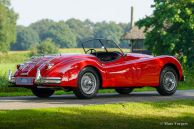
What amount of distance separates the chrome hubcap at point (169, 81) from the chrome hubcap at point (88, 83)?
7.79ft

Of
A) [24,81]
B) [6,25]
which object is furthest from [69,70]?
[6,25]

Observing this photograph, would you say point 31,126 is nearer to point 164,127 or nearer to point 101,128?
point 101,128

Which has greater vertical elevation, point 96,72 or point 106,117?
point 96,72

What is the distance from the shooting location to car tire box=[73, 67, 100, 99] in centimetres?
1112

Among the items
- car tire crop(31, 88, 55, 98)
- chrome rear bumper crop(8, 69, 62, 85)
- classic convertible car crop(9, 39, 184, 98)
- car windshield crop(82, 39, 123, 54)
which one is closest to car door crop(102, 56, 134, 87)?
classic convertible car crop(9, 39, 184, 98)

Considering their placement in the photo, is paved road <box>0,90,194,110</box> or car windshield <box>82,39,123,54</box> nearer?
paved road <box>0,90,194,110</box>

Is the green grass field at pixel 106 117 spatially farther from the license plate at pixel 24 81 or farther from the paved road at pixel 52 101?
→ the license plate at pixel 24 81

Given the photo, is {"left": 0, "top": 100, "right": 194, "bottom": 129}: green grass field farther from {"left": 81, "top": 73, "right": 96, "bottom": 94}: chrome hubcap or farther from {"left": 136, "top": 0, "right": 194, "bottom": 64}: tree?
{"left": 136, "top": 0, "right": 194, "bottom": 64}: tree

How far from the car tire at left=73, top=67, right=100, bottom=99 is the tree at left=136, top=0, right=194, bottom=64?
38319 mm

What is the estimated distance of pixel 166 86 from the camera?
1284 cm

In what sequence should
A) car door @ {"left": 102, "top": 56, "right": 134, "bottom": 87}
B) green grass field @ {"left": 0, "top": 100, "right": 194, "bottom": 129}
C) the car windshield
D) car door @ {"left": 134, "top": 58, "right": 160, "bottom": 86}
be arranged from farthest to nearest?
the car windshield < car door @ {"left": 134, "top": 58, "right": 160, "bottom": 86} < car door @ {"left": 102, "top": 56, "right": 134, "bottom": 87} < green grass field @ {"left": 0, "top": 100, "right": 194, "bottom": 129}

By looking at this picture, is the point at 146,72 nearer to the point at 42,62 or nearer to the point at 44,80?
the point at 42,62

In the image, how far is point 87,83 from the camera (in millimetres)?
11250

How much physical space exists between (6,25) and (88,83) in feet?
368
